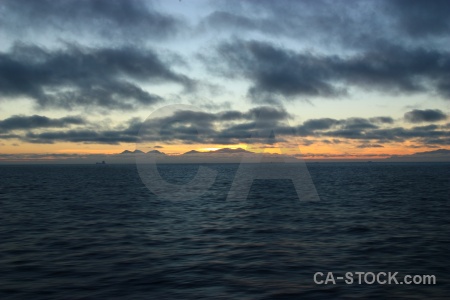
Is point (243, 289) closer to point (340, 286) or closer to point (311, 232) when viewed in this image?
point (340, 286)

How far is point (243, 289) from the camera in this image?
12500 millimetres

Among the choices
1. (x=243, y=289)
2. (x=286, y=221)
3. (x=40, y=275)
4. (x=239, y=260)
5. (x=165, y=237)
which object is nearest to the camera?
(x=243, y=289)

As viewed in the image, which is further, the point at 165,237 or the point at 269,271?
the point at 165,237

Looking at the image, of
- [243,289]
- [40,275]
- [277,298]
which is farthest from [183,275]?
[40,275]

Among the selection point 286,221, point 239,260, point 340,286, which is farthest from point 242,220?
point 340,286

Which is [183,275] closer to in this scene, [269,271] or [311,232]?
[269,271]

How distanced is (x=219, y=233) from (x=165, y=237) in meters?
3.17

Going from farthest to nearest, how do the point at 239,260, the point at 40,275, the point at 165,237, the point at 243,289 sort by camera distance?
the point at 165,237, the point at 239,260, the point at 40,275, the point at 243,289

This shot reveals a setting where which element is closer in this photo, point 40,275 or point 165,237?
point 40,275

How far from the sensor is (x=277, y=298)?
38.3 feet

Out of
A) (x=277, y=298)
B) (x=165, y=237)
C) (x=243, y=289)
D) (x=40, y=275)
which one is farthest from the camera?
(x=165, y=237)

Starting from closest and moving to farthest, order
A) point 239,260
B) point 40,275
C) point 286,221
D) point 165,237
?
1. point 40,275
2. point 239,260
3. point 165,237
4. point 286,221

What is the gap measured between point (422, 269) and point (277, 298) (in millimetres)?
6809

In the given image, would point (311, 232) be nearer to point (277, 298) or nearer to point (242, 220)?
point (242, 220)
